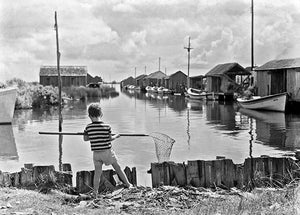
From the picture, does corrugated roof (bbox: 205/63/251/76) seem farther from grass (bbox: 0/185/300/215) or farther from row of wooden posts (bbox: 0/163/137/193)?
grass (bbox: 0/185/300/215)

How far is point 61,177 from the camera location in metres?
8.66

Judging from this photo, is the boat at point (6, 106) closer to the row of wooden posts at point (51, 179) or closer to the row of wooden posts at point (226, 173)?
the row of wooden posts at point (51, 179)

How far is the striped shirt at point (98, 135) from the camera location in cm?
787

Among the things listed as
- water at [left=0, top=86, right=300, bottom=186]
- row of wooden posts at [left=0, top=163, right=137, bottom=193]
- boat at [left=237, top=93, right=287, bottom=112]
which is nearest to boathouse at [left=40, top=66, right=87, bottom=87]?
boat at [left=237, top=93, right=287, bottom=112]

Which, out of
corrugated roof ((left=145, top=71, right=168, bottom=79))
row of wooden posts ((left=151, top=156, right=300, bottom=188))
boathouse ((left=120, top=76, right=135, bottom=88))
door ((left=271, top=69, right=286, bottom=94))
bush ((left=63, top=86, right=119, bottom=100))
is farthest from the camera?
boathouse ((left=120, top=76, right=135, bottom=88))

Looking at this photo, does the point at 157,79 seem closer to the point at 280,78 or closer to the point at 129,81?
the point at 129,81

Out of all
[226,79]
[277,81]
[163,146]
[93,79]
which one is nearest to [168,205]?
[163,146]

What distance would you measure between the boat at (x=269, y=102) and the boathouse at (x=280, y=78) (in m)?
2.27

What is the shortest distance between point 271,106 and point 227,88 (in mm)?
21661

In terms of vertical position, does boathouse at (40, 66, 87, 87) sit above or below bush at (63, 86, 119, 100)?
above

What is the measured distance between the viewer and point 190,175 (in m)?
8.74

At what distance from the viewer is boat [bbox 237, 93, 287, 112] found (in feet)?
111

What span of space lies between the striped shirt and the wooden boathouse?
46367 millimetres

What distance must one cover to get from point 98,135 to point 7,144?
11.1 m
